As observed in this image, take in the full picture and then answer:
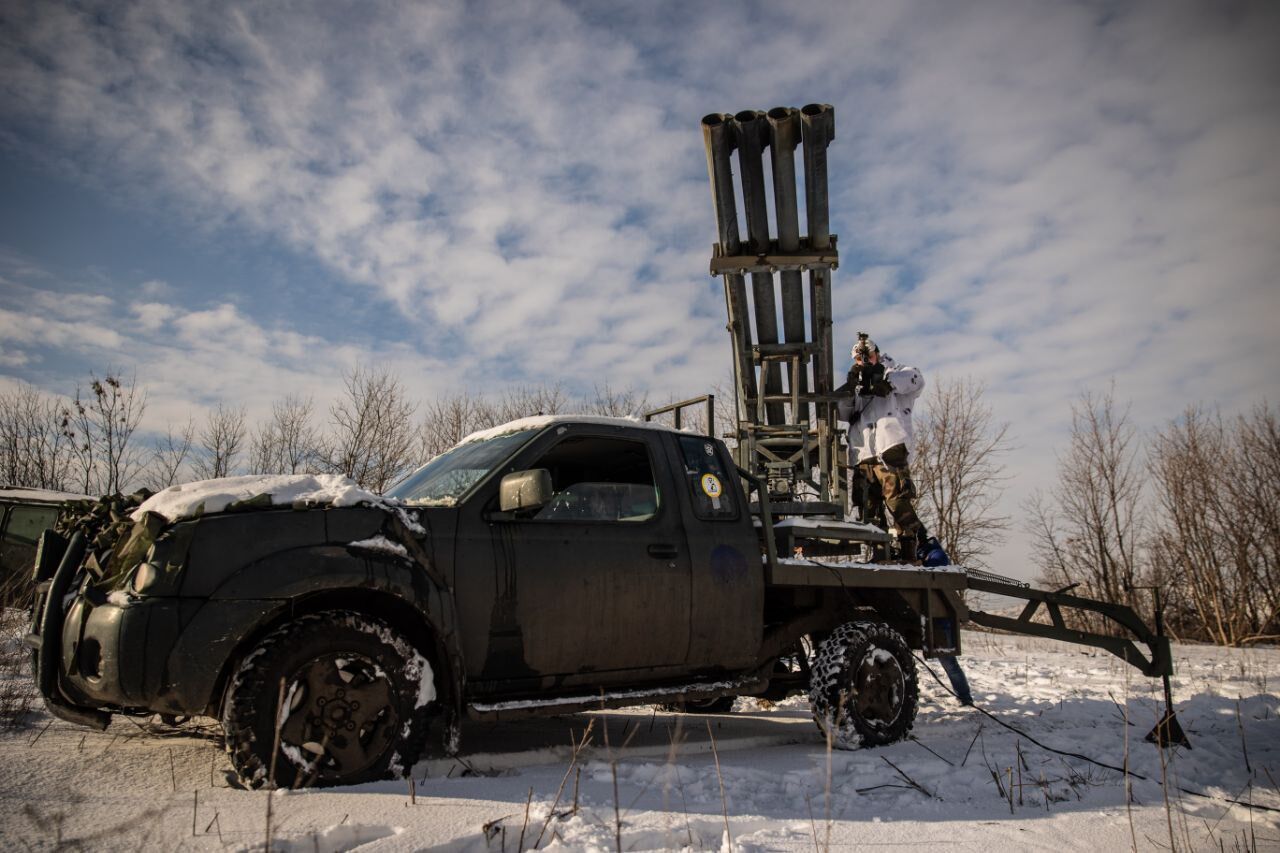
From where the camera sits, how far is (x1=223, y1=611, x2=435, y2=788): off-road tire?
296 cm

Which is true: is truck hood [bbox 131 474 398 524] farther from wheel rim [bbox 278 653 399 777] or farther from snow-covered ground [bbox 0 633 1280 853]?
snow-covered ground [bbox 0 633 1280 853]

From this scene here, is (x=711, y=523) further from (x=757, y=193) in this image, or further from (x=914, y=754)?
(x=757, y=193)

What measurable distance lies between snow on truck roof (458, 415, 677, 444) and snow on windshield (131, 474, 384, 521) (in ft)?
3.27

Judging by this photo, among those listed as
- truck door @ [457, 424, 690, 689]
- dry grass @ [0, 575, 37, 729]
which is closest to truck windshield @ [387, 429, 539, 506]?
truck door @ [457, 424, 690, 689]

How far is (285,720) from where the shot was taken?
9.78 feet

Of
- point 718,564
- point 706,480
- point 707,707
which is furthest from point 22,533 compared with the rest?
point 718,564

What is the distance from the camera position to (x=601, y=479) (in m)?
4.41

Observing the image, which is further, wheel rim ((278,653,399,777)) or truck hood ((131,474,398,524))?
truck hood ((131,474,398,524))

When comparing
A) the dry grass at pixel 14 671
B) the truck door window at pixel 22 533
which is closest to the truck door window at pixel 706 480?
the dry grass at pixel 14 671

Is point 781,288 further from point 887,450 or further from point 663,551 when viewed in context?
point 663,551

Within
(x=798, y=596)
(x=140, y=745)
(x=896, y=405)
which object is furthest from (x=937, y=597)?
(x=140, y=745)

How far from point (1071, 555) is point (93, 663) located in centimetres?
2467

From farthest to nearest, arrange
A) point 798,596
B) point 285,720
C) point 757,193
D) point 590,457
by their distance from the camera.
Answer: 1. point 757,193
2. point 798,596
3. point 590,457
4. point 285,720

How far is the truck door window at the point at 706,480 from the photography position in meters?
4.62
